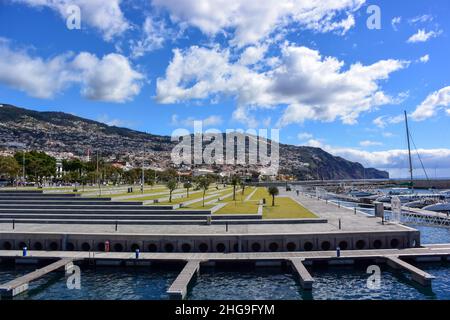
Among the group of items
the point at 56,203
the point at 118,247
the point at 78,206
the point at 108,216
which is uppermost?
the point at 56,203

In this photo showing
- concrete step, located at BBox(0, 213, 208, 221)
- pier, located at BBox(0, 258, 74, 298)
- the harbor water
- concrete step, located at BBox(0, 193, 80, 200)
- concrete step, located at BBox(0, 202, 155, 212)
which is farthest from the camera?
concrete step, located at BBox(0, 193, 80, 200)

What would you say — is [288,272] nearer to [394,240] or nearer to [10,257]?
[394,240]

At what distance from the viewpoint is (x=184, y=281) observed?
21438 mm

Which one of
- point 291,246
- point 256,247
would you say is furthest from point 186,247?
point 291,246

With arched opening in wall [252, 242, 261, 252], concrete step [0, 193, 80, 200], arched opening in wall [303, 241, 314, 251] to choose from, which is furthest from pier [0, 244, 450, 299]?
concrete step [0, 193, 80, 200]

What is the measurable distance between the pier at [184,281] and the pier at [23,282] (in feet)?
29.3

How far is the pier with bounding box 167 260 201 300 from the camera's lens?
789 inches

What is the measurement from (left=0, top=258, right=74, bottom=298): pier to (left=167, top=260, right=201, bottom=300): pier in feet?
29.3

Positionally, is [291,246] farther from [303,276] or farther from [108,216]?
[108,216]

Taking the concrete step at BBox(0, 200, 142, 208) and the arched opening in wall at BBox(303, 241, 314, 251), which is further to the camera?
the concrete step at BBox(0, 200, 142, 208)

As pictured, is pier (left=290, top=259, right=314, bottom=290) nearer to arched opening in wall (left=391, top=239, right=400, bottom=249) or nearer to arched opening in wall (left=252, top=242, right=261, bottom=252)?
arched opening in wall (left=252, top=242, right=261, bottom=252)

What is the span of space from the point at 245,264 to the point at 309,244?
5576 mm

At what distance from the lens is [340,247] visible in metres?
28.6

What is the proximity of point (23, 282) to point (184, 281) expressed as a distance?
987 cm
